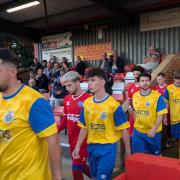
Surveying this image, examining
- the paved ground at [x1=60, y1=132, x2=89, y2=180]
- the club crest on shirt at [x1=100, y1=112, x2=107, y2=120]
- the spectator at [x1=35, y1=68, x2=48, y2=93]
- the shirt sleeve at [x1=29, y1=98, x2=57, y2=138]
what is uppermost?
the spectator at [x1=35, y1=68, x2=48, y2=93]

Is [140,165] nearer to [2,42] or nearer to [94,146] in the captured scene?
[94,146]

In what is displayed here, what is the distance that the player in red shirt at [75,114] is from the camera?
475cm

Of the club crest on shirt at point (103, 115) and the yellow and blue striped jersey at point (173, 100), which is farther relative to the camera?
the yellow and blue striped jersey at point (173, 100)

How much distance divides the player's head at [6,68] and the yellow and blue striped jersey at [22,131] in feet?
0.38

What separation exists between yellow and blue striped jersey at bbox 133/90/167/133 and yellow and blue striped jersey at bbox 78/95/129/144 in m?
1.28

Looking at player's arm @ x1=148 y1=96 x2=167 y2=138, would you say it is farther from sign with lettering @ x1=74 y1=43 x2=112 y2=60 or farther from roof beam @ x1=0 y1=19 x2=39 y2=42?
roof beam @ x1=0 y1=19 x2=39 y2=42

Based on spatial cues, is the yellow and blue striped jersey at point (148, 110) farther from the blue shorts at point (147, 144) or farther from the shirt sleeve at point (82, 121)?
the shirt sleeve at point (82, 121)

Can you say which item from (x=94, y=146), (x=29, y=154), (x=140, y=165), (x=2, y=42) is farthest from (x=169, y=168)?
(x=2, y=42)

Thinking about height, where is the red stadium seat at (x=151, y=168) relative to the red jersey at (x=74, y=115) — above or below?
below

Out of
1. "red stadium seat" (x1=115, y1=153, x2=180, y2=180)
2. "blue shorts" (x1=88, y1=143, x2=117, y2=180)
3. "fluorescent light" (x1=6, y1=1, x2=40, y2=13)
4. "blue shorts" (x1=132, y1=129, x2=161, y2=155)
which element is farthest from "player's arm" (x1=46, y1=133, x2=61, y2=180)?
"fluorescent light" (x1=6, y1=1, x2=40, y2=13)

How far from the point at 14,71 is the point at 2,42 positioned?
2888 cm

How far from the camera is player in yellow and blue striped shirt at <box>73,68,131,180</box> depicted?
13.6ft

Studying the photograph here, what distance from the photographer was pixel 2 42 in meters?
30.1

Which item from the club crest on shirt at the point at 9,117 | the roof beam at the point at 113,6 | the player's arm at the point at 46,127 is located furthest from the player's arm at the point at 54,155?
the roof beam at the point at 113,6
